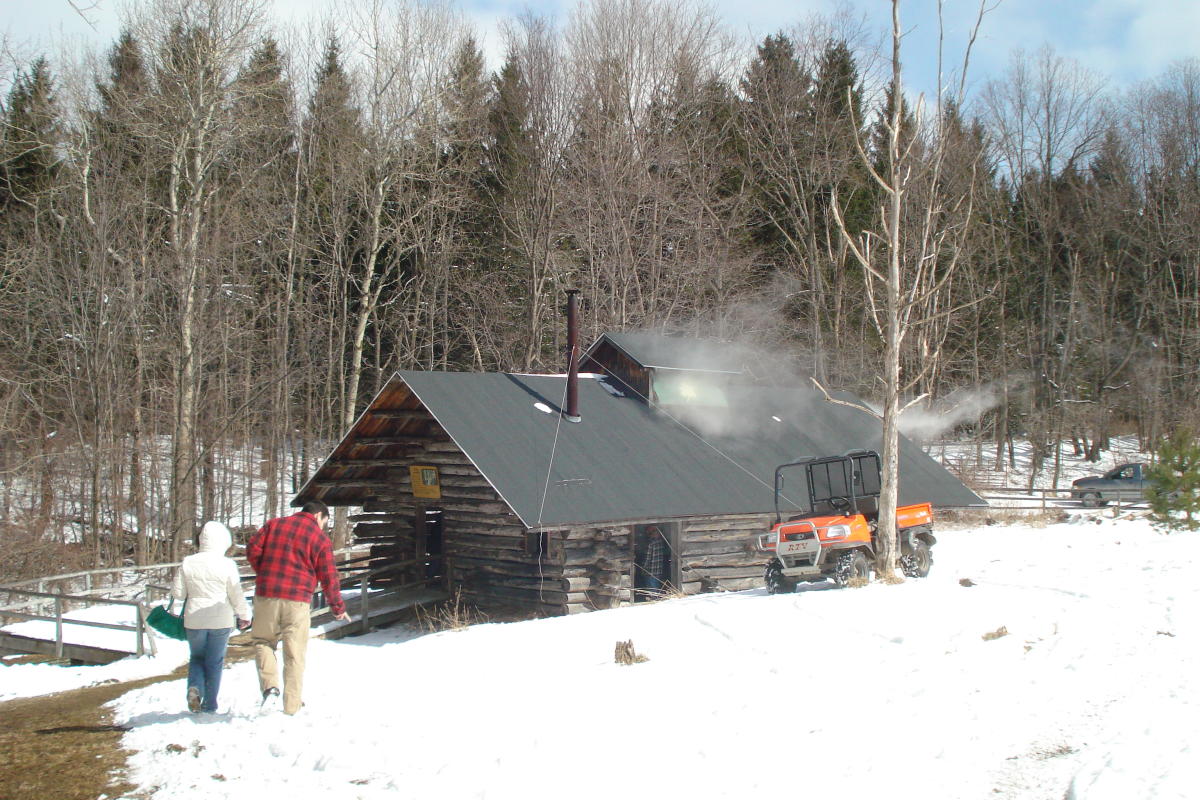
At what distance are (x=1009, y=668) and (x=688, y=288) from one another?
92.6 feet

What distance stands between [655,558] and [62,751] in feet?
39.9

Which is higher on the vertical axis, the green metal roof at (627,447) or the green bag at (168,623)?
the green metal roof at (627,447)

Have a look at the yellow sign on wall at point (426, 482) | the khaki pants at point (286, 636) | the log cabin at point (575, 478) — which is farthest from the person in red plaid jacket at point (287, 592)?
the yellow sign on wall at point (426, 482)

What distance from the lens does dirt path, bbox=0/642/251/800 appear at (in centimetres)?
636

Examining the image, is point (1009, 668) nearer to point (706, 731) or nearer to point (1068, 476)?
point (706, 731)

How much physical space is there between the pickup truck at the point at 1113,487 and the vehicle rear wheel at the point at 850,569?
2225 cm

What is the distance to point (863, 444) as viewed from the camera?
22641 mm

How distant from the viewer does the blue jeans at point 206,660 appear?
748 cm

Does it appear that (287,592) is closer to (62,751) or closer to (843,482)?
(62,751)

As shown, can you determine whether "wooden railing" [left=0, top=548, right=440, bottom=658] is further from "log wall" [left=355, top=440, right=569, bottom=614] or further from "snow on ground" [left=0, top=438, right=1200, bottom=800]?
"snow on ground" [left=0, top=438, right=1200, bottom=800]

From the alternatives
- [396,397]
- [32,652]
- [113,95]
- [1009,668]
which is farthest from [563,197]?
[1009,668]

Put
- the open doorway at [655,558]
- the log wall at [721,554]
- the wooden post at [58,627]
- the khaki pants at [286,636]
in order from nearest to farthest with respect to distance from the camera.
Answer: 1. the khaki pants at [286,636]
2. the wooden post at [58,627]
3. the open doorway at [655,558]
4. the log wall at [721,554]

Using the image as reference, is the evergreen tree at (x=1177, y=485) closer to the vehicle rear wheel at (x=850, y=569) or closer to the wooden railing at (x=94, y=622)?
the vehicle rear wheel at (x=850, y=569)

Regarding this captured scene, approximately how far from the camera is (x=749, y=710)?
7.40 metres
